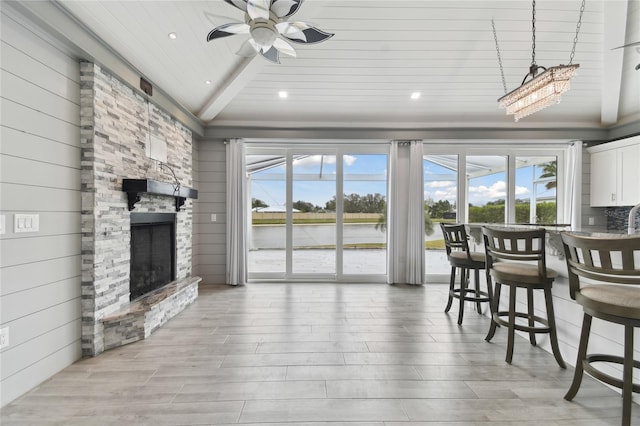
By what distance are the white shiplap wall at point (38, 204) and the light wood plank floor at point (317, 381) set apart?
0.84ft

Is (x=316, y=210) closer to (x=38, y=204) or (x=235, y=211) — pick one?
(x=235, y=211)

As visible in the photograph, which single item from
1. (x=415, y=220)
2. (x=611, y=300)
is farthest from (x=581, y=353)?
(x=415, y=220)

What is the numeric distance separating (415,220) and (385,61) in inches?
97.7

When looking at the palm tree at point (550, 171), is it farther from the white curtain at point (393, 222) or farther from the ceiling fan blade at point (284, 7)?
the ceiling fan blade at point (284, 7)

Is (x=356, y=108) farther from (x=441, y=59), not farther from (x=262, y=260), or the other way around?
(x=262, y=260)

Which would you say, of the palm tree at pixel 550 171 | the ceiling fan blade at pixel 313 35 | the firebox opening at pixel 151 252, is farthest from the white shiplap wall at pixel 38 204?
the palm tree at pixel 550 171

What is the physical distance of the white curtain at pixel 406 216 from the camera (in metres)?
4.88

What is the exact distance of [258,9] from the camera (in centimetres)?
196

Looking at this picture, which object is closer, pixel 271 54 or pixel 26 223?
pixel 26 223

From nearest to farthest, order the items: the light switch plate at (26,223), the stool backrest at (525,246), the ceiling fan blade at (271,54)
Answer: the light switch plate at (26,223) < the stool backrest at (525,246) < the ceiling fan blade at (271,54)

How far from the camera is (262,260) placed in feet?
17.0

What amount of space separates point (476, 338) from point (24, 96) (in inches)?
162

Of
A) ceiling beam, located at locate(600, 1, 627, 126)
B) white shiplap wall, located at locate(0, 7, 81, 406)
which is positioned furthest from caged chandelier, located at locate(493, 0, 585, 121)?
white shiplap wall, located at locate(0, 7, 81, 406)

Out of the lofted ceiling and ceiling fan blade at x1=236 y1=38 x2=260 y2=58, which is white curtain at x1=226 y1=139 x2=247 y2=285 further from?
ceiling fan blade at x1=236 y1=38 x2=260 y2=58
